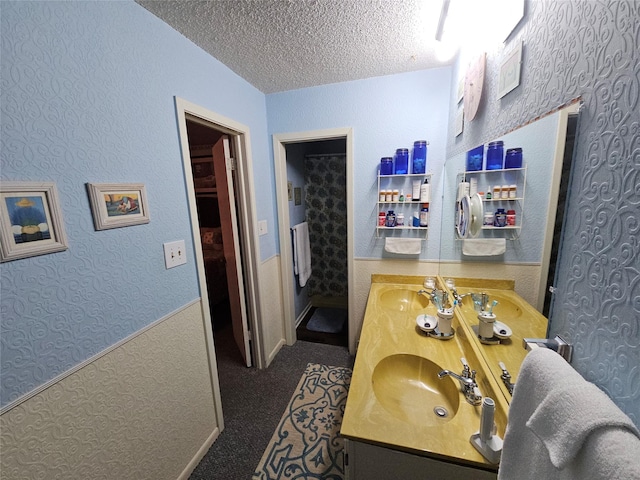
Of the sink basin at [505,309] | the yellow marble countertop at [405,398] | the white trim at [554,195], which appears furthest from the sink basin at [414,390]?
the white trim at [554,195]

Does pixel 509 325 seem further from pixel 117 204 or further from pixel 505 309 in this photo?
pixel 117 204

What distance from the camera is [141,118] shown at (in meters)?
1.04

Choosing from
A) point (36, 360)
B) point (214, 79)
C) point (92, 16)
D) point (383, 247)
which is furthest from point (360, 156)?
point (36, 360)

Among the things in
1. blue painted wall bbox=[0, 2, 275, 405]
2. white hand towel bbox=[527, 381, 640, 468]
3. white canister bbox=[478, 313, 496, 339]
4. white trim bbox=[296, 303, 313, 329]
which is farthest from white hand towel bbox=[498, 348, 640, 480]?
white trim bbox=[296, 303, 313, 329]

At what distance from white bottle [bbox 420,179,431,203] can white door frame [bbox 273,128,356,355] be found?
1.74 ft

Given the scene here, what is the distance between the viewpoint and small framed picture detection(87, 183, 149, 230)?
88 cm

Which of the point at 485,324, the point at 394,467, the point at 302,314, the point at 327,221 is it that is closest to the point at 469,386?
the point at 485,324

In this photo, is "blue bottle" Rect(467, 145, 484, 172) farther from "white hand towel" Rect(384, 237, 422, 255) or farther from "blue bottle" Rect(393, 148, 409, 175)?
"white hand towel" Rect(384, 237, 422, 255)

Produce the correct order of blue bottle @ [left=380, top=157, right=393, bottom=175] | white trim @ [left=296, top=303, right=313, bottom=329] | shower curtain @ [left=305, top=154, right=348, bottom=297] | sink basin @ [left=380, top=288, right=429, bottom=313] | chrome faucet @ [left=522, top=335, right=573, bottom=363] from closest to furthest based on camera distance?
chrome faucet @ [left=522, top=335, right=573, bottom=363]
sink basin @ [left=380, top=288, right=429, bottom=313]
blue bottle @ [left=380, top=157, right=393, bottom=175]
white trim @ [left=296, top=303, right=313, bottom=329]
shower curtain @ [left=305, top=154, right=348, bottom=297]

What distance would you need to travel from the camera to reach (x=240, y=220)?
6.25ft

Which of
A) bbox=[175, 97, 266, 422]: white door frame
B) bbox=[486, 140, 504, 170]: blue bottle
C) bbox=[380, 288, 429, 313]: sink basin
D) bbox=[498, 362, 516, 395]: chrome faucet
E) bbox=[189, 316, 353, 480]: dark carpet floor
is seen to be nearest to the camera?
bbox=[498, 362, 516, 395]: chrome faucet

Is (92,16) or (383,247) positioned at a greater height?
(92,16)

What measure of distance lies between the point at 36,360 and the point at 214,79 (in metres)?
1.53

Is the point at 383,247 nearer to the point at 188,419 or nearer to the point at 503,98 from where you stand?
the point at 503,98
